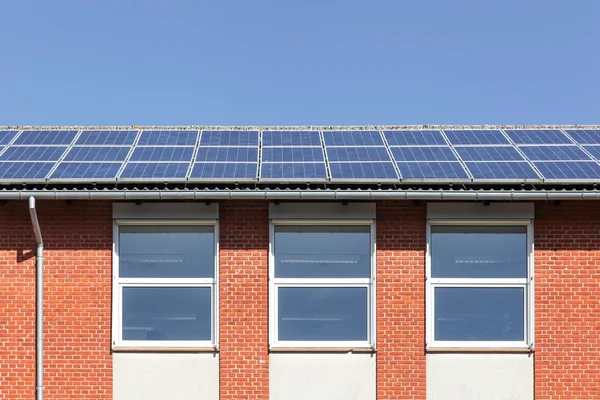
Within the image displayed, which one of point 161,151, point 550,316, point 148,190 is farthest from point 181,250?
point 550,316

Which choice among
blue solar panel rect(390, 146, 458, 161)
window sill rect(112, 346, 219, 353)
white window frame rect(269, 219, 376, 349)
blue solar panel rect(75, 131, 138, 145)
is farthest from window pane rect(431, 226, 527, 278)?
blue solar panel rect(75, 131, 138, 145)

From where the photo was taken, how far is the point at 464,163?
10.2 metres

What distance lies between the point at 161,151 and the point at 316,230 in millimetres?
3044

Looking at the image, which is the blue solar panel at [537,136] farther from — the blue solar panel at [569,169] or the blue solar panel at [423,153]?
the blue solar panel at [423,153]

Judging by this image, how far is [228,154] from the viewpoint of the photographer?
10.8 m

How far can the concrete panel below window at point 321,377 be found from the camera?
31.5 feet

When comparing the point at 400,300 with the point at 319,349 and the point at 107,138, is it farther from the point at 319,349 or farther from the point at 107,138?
the point at 107,138

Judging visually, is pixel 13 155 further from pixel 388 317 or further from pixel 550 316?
pixel 550 316

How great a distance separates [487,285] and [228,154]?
185 inches

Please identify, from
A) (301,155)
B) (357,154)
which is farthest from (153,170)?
(357,154)

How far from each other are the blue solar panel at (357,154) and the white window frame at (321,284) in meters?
1.19

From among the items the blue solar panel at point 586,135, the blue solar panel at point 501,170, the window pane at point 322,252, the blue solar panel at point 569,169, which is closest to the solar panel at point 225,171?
the window pane at point 322,252

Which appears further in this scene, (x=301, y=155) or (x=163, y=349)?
(x=301, y=155)

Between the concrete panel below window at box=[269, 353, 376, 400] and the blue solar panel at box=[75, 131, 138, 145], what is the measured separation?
488 cm
